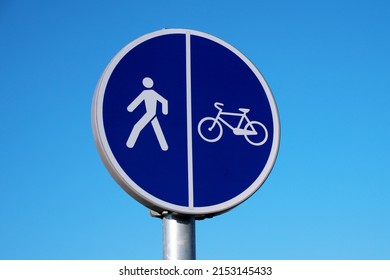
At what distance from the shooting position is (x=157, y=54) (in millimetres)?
1931

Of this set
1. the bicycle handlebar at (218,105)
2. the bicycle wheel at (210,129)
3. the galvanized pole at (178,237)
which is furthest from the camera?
the bicycle handlebar at (218,105)

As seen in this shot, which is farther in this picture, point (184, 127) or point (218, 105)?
point (218, 105)

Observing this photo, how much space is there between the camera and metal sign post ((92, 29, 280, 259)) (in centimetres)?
170

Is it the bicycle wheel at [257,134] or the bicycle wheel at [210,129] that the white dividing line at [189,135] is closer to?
the bicycle wheel at [210,129]

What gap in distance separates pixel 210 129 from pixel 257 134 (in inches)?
8.8

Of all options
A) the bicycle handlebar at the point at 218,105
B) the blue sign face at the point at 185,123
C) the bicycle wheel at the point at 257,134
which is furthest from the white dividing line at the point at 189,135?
the bicycle wheel at the point at 257,134

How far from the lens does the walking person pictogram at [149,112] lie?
5.62ft

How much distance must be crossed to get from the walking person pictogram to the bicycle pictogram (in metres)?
0.15

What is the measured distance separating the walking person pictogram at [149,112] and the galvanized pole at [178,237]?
25 cm

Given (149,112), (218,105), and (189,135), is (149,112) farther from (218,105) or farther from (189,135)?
(218,105)

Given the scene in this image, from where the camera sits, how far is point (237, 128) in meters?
1.89

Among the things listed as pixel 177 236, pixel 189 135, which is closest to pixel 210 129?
pixel 189 135
